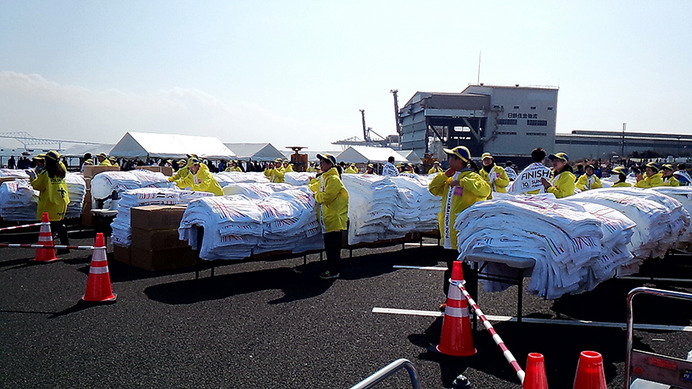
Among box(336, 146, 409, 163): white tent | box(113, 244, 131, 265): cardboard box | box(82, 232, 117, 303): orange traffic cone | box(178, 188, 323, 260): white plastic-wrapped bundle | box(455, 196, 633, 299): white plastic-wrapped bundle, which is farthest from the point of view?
box(336, 146, 409, 163): white tent

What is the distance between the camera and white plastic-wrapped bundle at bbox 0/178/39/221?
36.4 feet

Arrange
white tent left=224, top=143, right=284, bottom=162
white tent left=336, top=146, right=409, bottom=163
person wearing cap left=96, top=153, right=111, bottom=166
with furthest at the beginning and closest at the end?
white tent left=336, top=146, right=409, bottom=163 < white tent left=224, top=143, right=284, bottom=162 < person wearing cap left=96, top=153, right=111, bottom=166

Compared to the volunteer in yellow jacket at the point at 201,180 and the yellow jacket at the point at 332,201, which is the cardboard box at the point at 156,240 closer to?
the yellow jacket at the point at 332,201

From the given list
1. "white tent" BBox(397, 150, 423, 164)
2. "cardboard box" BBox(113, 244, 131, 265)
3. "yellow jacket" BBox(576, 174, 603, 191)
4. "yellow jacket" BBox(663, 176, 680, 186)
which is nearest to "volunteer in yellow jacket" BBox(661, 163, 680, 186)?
"yellow jacket" BBox(663, 176, 680, 186)

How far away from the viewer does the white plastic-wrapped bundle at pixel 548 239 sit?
4.36m

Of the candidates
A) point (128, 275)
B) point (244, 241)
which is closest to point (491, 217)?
point (244, 241)

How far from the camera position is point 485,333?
5043 mm

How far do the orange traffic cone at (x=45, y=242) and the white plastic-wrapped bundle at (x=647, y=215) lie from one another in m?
8.40

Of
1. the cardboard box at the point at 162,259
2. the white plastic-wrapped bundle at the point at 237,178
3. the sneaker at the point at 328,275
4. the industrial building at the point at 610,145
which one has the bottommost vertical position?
the sneaker at the point at 328,275

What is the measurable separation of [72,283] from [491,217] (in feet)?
18.9

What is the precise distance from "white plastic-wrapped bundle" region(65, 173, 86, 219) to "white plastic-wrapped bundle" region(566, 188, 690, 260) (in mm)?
11140

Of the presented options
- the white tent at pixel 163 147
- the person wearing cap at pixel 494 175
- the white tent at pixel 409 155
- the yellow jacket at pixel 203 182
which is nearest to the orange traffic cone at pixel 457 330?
the person wearing cap at pixel 494 175

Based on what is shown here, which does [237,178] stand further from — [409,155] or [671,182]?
[409,155]

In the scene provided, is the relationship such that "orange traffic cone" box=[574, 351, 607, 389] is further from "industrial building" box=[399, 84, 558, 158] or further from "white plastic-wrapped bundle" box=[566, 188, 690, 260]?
"industrial building" box=[399, 84, 558, 158]
